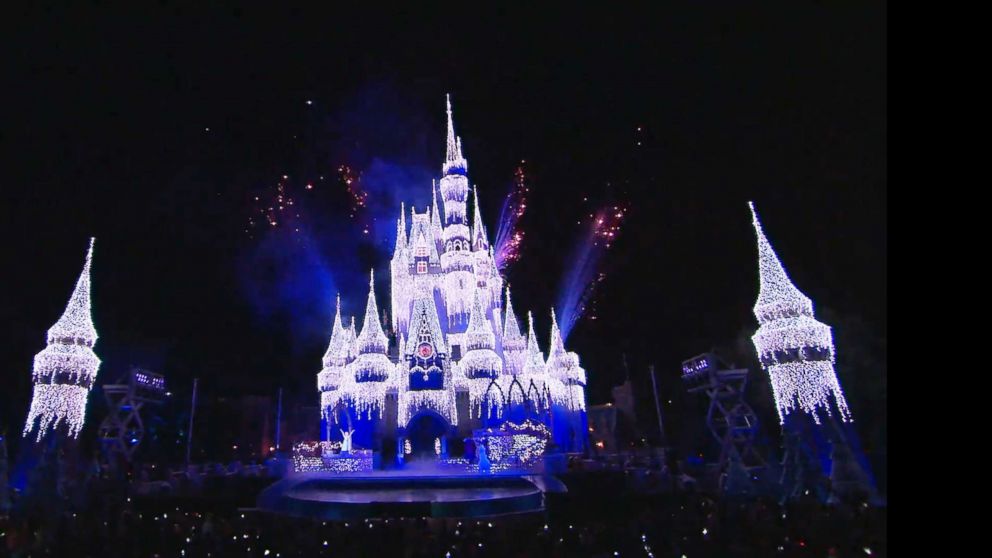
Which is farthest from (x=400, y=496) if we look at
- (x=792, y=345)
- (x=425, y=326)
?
(x=425, y=326)

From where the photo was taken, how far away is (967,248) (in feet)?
13.1

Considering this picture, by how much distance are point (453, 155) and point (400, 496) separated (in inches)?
1147

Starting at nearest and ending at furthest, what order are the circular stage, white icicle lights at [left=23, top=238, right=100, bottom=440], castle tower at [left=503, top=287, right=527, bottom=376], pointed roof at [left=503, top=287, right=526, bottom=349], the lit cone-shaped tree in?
the lit cone-shaped tree, the circular stage, white icicle lights at [left=23, top=238, right=100, bottom=440], castle tower at [left=503, top=287, right=527, bottom=376], pointed roof at [left=503, top=287, right=526, bottom=349]

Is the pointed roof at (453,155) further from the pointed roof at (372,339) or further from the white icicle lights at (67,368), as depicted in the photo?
the white icicle lights at (67,368)

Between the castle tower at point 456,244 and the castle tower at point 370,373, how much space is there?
6314 millimetres

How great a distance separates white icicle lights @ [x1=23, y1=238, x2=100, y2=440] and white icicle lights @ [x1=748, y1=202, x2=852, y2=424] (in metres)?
24.3

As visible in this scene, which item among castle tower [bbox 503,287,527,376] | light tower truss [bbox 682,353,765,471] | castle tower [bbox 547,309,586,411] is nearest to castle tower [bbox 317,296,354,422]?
castle tower [bbox 503,287,527,376]

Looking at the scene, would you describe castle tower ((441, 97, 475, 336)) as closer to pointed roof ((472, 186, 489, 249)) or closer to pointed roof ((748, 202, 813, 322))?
A: pointed roof ((472, 186, 489, 249))

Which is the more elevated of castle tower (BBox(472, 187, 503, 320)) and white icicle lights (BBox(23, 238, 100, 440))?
castle tower (BBox(472, 187, 503, 320))

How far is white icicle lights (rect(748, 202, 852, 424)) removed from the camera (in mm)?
17000

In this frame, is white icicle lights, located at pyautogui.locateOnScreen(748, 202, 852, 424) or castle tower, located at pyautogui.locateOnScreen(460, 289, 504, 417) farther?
castle tower, located at pyautogui.locateOnScreen(460, 289, 504, 417)

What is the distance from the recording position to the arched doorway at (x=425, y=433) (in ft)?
106

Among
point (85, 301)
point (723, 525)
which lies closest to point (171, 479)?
point (85, 301)

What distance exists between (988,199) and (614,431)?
44983mm
